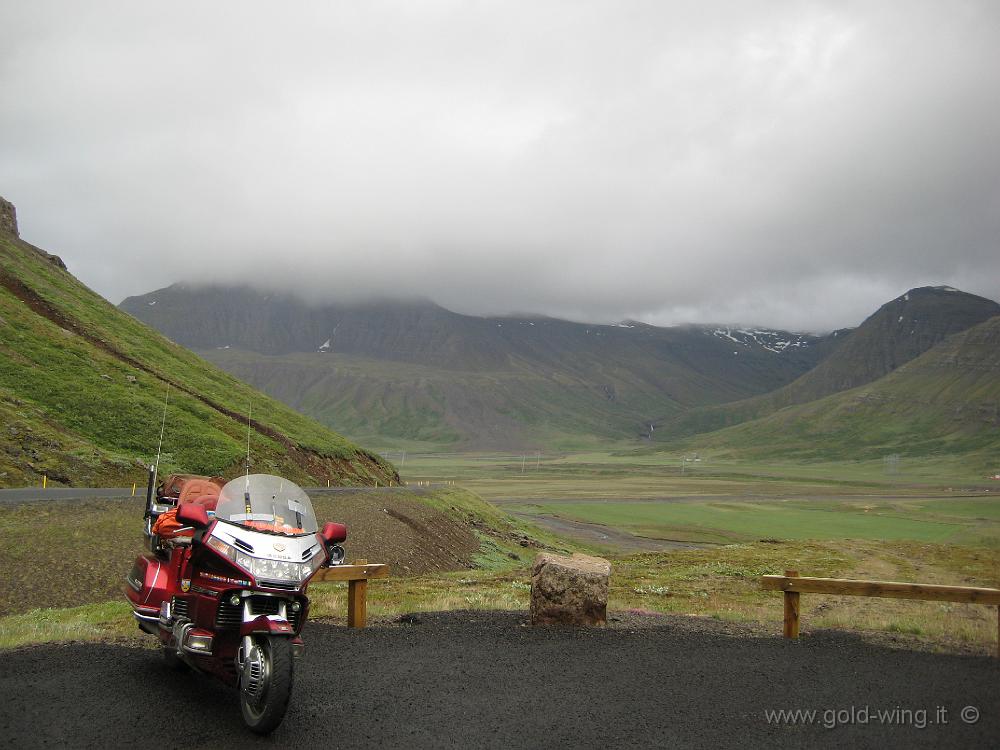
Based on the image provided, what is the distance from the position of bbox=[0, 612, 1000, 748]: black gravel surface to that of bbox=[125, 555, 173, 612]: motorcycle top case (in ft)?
3.10

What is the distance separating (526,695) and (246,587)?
3563 mm

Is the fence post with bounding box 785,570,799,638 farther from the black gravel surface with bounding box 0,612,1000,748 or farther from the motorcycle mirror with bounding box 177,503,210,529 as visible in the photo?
the motorcycle mirror with bounding box 177,503,210,529

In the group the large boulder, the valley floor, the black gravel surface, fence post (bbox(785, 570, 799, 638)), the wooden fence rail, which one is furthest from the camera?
the valley floor

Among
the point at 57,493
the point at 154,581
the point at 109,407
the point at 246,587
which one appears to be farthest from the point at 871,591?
the point at 109,407

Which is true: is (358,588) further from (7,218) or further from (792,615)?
(7,218)

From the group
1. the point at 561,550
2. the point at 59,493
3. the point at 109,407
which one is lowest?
the point at 561,550

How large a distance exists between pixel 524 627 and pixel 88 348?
52.5 m

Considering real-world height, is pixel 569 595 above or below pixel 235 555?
below

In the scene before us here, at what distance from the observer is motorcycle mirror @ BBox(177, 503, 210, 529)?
24.1ft

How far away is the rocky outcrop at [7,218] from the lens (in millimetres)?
79287

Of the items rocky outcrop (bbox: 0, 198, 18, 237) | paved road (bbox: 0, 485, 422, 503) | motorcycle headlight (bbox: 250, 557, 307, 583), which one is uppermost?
rocky outcrop (bbox: 0, 198, 18, 237)

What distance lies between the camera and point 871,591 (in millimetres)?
10539

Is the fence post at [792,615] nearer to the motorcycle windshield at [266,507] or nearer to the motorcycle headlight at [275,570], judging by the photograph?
the motorcycle windshield at [266,507]

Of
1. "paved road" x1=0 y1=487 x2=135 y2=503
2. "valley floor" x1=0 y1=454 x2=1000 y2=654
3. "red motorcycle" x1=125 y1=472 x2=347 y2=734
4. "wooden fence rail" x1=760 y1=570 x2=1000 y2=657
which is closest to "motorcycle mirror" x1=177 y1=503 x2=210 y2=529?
"red motorcycle" x1=125 y1=472 x2=347 y2=734
